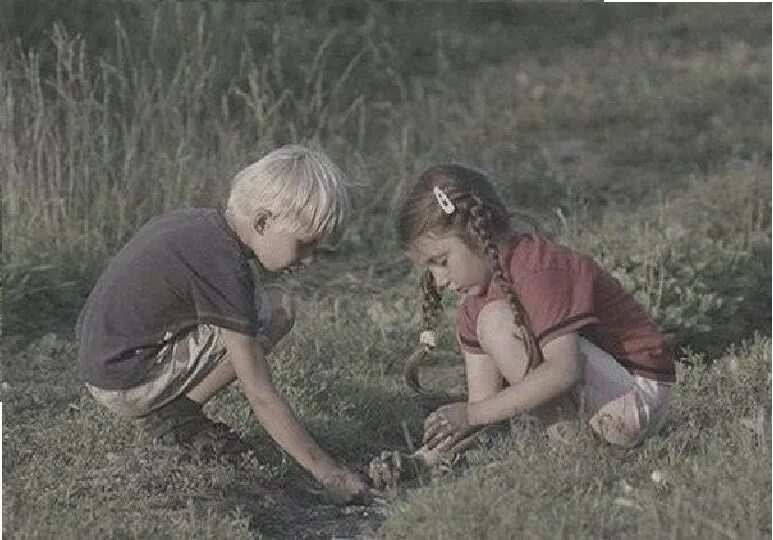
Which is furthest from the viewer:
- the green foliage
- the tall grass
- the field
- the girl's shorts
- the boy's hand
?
the tall grass

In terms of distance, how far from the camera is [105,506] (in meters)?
4.18

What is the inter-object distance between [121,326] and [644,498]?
1542 mm

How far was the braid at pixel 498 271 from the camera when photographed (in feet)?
14.2

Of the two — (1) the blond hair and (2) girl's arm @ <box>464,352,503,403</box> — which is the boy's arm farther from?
(2) girl's arm @ <box>464,352,503,403</box>

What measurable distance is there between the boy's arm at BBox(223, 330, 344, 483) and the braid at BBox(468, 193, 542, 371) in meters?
0.62


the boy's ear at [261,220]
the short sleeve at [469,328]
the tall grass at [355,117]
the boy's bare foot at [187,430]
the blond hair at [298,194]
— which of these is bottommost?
the tall grass at [355,117]

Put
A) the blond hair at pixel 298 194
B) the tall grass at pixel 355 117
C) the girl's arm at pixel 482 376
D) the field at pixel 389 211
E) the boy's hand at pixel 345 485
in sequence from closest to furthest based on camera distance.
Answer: the field at pixel 389 211 < the blond hair at pixel 298 194 < the boy's hand at pixel 345 485 < the girl's arm at pixel 482 376 < the tall grass at pixel 355 117

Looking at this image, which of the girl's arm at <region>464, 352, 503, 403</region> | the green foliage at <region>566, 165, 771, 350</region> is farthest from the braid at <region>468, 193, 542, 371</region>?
the green foliage at <region>566, 165, 771, 350</region>

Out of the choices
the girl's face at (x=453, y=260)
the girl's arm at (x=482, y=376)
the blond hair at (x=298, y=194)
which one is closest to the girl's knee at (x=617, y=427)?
the girl's arm at (x=482, y=376)

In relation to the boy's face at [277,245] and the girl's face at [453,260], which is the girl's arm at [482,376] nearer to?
the girl's face at [453,260]

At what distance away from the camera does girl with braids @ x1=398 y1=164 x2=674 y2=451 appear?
14.2 feet

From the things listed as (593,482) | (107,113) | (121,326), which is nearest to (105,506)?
(121,326)

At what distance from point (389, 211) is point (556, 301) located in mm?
3143

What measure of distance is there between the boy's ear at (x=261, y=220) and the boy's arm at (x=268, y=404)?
0.29 metres
